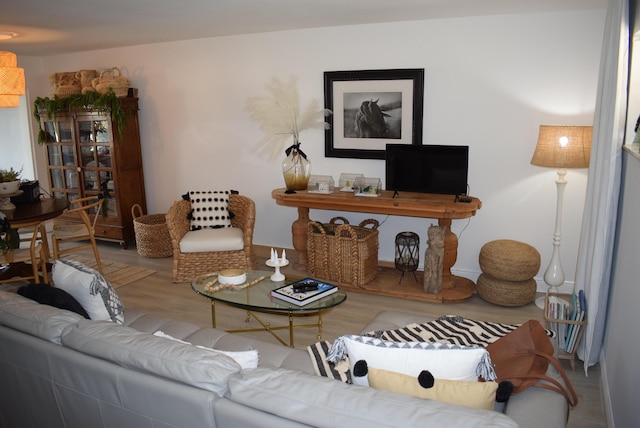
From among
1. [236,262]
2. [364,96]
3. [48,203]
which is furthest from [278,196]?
[48,203]

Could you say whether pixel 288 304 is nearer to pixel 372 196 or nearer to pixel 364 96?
pixel 372 196

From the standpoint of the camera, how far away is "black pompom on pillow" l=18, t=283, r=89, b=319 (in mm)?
2408

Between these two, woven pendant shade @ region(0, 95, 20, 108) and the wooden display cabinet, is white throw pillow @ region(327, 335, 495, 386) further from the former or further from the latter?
the wooden display cabinet

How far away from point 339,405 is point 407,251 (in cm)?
295

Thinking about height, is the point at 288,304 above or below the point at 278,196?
below

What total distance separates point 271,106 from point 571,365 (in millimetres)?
3377

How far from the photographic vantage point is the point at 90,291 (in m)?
2.50

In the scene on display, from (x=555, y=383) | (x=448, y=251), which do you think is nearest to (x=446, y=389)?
(x=555, y=383)

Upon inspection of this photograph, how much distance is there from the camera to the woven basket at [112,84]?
543 cm

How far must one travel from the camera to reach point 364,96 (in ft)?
15.1

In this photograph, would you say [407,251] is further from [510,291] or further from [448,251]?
[510,291]

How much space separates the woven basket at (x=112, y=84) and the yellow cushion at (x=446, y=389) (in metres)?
4.88

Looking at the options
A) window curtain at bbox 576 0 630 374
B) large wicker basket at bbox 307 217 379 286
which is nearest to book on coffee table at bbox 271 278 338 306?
large wicker basket at bbox 307 217 379 286

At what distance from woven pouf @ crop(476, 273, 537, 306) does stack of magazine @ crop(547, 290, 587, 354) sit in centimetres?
73
